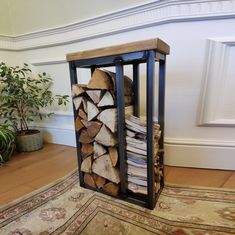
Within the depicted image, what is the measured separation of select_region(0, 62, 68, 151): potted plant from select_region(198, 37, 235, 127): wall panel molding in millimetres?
1065

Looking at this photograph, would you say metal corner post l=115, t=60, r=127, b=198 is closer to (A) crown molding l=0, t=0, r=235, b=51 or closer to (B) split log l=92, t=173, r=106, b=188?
(B) split log l=92, t=173, r=106, b=188

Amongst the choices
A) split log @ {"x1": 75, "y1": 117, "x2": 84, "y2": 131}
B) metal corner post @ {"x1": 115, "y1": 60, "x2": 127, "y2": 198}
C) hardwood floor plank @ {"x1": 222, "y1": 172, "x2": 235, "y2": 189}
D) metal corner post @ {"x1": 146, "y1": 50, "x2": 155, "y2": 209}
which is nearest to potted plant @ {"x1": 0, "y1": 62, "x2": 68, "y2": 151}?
split log @ {"x1": 75, "y1": 117, "x2": 84, "y2": 131}

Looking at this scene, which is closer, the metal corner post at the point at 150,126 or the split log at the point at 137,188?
the metal corner post at the point at 150,126

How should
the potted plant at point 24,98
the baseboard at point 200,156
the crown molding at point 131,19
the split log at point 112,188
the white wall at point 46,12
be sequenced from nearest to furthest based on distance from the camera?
1. the split log at point 112,188
2. the crown molding at point 131,19
3. the baseboard at point 200,156
4. the white wall at point 46,12
5. the potted plant at point 24,98

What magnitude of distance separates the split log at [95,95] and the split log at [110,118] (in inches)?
2.5

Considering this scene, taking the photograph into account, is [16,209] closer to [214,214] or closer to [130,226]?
[130,226]

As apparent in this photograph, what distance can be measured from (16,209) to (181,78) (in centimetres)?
115

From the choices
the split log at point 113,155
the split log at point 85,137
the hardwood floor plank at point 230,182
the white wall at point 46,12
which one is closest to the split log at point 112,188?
the split log at point 113,155

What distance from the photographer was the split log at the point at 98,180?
41.9 inches

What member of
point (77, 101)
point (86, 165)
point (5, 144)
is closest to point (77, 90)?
point (77, 101)

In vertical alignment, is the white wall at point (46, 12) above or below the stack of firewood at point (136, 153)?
above

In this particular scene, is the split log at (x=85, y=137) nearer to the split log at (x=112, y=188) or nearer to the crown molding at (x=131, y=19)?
the split log at (x=112, y=188)

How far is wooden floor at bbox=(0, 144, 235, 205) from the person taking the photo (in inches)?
45.3

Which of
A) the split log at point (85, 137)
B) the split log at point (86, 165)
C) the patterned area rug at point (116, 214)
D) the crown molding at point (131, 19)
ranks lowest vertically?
the patterned area rug at point (116, 214)
